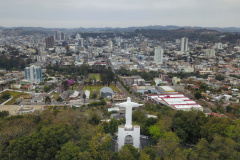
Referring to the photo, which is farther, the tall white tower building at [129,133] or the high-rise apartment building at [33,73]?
the high-rise apartment building at [33,73]

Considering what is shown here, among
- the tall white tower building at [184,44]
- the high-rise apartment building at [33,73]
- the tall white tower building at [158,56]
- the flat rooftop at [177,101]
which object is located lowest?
the flat rooftop at [177,101]

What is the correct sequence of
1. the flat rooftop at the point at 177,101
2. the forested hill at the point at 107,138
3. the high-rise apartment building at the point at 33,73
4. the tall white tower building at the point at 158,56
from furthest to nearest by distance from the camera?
1. the tall white tower building at the point at 158,56
2. the high-rise apartment building at the point at 33,73
3. the flat rooftop at the point at 177,101
4. the forested hill at the point at 107,138

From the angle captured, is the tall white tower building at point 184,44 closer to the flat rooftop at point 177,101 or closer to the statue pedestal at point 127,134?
the flat rooftop at point 177,101

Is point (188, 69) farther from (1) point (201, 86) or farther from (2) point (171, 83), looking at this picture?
(1) point (201, 86)

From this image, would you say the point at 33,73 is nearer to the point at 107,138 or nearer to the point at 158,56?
the point at 107,138

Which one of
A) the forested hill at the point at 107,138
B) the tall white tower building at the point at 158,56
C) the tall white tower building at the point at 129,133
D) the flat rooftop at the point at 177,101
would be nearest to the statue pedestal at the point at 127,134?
the tall white tower building at the point at 129,133

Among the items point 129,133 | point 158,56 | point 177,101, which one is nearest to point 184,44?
point 158,56

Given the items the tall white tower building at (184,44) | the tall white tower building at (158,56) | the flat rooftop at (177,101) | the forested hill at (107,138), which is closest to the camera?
the forested hill at (107,138)

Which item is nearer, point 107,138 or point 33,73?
point 107,138

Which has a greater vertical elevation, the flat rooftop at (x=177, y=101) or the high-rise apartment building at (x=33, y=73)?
the high-rise apartment building at (x=33, y=73)
